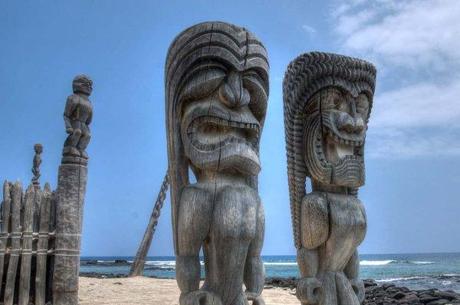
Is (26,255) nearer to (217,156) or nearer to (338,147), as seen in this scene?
(217,156)

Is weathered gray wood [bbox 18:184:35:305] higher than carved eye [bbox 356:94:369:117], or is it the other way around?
carved eye [bbox 356:94:369:117]

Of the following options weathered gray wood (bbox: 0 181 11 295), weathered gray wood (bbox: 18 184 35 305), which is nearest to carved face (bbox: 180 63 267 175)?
weathered gray wood (bbox: 18 184 35 305)

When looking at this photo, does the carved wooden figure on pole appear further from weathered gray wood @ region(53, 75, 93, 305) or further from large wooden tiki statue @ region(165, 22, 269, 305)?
large wooden tiki statue @ region(165, 22, 269, 305)

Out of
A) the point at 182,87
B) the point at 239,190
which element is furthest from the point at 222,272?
the point at 182,87

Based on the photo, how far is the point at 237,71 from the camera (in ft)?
13.4

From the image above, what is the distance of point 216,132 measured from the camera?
405cm

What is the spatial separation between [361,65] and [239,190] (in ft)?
6.40

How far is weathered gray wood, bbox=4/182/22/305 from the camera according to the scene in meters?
7.70

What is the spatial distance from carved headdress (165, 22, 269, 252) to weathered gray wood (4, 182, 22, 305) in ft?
15.6

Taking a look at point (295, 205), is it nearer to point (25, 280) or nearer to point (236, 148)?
point (236, 148)

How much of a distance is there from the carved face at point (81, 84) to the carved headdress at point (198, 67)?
14.9 feet

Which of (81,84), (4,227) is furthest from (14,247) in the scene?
(81,84)

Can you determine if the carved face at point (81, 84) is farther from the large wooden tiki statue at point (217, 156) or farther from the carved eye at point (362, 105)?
the carved eye at point (362, 105)

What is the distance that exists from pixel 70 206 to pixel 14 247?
1062 mm
